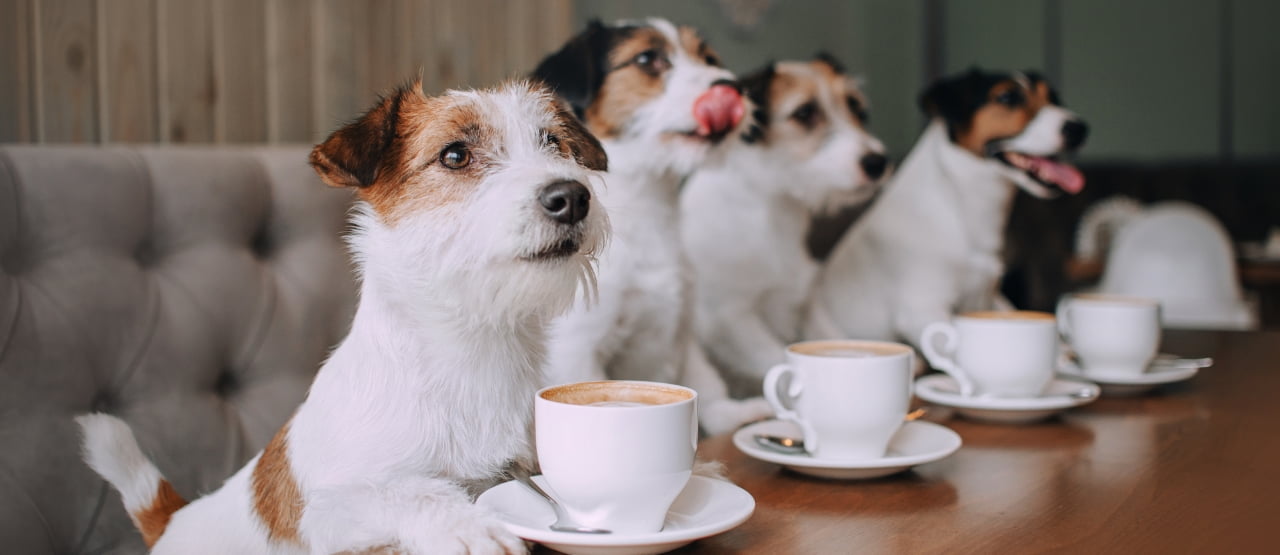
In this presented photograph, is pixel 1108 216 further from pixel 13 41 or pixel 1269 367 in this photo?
pixel 13 41

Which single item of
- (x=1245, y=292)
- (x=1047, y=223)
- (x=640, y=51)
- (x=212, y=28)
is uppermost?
(x=212, y=28)

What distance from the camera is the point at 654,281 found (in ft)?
3.90

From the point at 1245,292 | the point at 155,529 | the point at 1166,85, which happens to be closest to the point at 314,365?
the point at 155,529

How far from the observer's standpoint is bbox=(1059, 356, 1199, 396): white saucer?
3.86 feet

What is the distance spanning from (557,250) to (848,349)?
0.31m

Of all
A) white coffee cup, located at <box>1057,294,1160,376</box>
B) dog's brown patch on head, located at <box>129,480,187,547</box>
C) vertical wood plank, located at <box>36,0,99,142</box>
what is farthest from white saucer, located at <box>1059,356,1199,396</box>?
vertical wood plank, located at <box>36,0,99,142</box>

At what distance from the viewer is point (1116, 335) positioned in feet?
3.95

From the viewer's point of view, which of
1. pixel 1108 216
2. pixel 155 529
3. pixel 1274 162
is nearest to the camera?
pixel 155 529

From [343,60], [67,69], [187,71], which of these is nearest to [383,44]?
[343,60]

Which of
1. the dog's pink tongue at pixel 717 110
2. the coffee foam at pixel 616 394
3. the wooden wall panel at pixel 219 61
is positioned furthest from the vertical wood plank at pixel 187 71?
the coffee foam at pixel 616 394

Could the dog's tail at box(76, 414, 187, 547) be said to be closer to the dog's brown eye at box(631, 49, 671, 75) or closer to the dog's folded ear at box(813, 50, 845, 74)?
the dog's brown eye at box(631, 49, 671, 75)

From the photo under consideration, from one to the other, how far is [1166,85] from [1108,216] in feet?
4.72

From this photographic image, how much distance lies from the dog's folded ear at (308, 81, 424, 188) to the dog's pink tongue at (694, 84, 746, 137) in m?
0.46

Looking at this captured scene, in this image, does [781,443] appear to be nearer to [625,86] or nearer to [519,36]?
[625,86]
